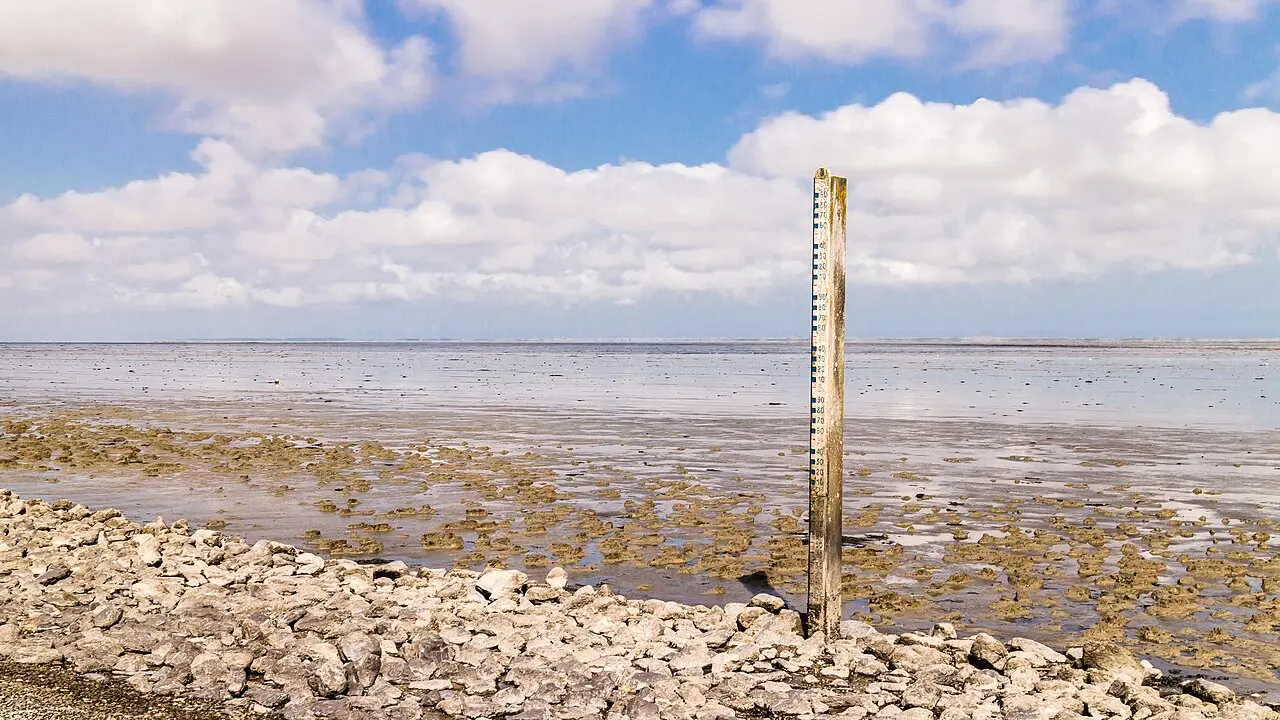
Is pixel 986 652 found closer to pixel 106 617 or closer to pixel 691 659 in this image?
pixel 691 659

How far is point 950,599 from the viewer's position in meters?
10.5

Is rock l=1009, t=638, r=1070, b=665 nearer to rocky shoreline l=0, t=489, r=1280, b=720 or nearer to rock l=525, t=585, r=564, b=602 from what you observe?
rocky shoreline l=0, t=489, r=1280, b=720

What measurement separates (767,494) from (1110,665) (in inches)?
368

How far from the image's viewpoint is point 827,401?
8.51m

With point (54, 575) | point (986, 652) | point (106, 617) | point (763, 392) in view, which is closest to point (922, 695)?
point (986, 652)

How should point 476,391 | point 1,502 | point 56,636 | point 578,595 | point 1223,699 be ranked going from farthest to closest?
point 476,391
point 1,502
point 578,595
point 56,636
point 1223,699

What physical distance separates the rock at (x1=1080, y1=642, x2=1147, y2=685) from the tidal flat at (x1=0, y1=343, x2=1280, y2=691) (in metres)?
0.99

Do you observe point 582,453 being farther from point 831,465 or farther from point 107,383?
point 107,383

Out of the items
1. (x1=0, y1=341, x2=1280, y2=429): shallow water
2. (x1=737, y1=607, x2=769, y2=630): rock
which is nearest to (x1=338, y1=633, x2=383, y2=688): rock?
(x1=737, y1=607, x2=769, y2=630): rock

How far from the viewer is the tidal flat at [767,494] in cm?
1058

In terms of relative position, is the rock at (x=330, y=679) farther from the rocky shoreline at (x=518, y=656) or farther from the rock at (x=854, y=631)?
the rock at (x=854, y=631)

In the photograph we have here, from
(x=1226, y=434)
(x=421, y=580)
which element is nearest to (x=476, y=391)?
(x=1226, y=434)

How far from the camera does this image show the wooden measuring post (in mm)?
8344

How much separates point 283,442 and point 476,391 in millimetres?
21480
